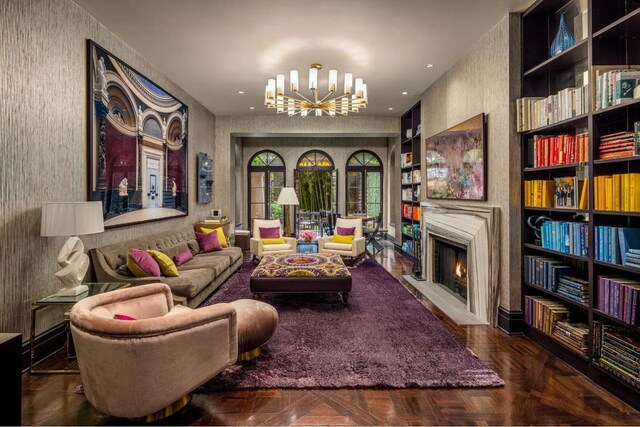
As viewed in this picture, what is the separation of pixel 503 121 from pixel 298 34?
243 cm

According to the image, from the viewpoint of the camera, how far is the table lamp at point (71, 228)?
2529mm

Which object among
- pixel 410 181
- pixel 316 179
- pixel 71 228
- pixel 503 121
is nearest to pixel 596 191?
pixel 503 121

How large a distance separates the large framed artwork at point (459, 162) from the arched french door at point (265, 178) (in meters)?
5.24

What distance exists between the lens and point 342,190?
9742mm

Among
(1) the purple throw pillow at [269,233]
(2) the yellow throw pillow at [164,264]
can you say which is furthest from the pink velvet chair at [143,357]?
(1) the purple throw pillow at [269,233]

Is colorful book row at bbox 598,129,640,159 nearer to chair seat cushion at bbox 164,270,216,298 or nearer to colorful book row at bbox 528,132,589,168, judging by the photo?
colorful book row at bbox 528,132,589,168

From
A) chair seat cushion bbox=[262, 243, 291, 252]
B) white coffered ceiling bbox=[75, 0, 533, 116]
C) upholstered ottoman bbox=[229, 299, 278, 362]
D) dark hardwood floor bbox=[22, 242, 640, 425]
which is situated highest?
white coffered ceiling bbox=[75, 0, 533, 116]

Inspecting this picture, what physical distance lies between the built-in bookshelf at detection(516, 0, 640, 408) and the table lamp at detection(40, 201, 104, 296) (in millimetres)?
3880

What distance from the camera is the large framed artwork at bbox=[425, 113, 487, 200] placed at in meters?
3.85

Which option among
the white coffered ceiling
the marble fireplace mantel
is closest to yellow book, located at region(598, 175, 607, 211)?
the marble fireplace mantel

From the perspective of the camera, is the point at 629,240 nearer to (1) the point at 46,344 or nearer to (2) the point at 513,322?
(2) the point at 513,322

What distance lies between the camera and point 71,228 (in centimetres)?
255

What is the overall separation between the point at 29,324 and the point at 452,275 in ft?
15.7

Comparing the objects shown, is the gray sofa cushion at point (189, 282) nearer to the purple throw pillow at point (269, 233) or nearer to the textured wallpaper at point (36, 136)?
the textured wallpaper at point (36, 136)
